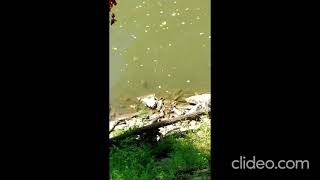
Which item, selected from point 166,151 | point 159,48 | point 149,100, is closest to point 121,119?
point 149,100

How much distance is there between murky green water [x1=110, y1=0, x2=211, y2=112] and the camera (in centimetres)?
854

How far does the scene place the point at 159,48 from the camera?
9.27 metres

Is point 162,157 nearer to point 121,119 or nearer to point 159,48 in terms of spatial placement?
point 121,119

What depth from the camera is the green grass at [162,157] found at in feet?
17.8

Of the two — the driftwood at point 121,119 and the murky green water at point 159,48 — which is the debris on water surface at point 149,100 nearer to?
the murky green water at point 159,48

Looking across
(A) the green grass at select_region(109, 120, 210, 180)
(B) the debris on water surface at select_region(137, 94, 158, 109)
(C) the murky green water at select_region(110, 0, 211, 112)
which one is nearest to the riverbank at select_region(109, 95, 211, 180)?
(A) the green grass at select_region(109, 120, 210, 180)

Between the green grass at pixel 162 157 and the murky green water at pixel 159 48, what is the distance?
6.73ft

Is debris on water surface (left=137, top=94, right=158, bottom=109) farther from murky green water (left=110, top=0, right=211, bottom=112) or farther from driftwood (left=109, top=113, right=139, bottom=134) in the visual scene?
driftwood (left=109, top=113, right=139, bottom=134)

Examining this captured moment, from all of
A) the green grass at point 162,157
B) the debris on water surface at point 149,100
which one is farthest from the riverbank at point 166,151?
the debris on water surface at point 149,100
